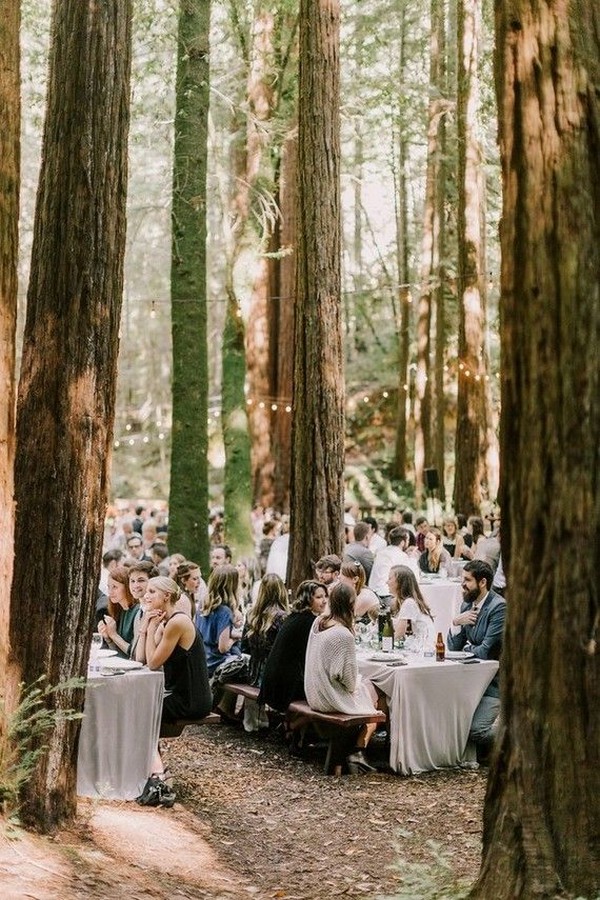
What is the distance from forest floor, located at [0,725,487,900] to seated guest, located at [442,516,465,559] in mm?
8244

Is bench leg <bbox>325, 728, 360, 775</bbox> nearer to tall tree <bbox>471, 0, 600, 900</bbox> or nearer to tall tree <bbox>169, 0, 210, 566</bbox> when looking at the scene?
tall tree <bbox>471, 0, 600, 900</bbox>

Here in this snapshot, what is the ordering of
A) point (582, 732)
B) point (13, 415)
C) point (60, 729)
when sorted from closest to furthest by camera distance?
point (582, 732) < point (13, 415) < point (60, 729)

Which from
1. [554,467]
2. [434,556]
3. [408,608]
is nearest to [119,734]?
[408,608]

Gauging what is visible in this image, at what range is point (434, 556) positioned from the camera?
16438 mm

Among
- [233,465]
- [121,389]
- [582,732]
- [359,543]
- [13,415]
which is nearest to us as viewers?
[582,732]

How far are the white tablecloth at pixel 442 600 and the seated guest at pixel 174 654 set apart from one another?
6.44m

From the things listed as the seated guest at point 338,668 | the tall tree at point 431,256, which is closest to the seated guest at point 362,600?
the seated guest at point 338,668

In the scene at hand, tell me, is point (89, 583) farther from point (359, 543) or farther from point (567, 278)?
point (359, 543)

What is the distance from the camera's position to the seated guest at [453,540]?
58.1ft

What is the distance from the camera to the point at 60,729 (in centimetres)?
667

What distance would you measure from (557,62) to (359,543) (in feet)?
34.7

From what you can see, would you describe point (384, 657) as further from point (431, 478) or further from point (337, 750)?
point (431, 478)

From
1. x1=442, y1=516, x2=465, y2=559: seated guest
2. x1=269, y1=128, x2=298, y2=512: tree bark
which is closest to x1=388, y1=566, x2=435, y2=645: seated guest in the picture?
x1=442, y1=516, x2=465, y2=559: seated guest

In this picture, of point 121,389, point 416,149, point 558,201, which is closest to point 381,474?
point 416,149
